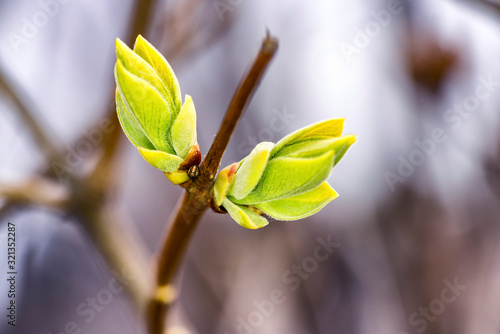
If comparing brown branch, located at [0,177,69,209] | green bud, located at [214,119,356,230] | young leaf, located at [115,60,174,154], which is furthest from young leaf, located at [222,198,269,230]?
brown branch, located at [0,177,69,209]

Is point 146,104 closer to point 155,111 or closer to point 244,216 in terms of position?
point 155,111

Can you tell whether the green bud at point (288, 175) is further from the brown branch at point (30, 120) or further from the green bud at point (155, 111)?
the brown branch at point (30, 120)

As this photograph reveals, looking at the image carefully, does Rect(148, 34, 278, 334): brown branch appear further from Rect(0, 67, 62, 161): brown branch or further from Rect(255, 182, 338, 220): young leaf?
Rect(0, 67, 62, 161): brown branch

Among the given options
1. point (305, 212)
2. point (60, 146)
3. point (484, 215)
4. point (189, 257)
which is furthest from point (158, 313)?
point (484, 215)

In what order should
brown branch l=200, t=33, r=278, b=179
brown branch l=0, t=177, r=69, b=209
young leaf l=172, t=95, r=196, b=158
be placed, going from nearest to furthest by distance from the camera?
brown branch l=200, t=33, r=278, b=179
young leaf l=172, t=95, r=196, b=158
brown branch l=0, t=177, r=69, b=209

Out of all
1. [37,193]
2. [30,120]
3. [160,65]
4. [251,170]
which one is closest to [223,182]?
[251,170]

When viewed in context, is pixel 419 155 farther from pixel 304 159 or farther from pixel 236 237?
pixel 304 159
